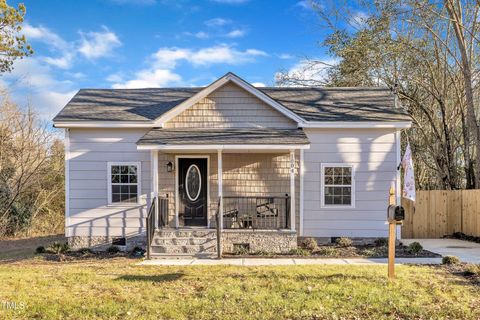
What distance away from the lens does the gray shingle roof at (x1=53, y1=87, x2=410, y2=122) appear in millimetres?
11453

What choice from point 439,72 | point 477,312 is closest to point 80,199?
point 477,312

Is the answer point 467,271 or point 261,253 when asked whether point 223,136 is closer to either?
point 261,253

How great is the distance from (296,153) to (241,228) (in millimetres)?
2816

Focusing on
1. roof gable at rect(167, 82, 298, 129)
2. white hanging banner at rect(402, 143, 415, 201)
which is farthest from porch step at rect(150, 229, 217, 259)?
white hanging banner at rect(402, 143, 415, 201)

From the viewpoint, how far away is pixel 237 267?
8.18 metres

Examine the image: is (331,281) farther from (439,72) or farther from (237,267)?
(439,72)

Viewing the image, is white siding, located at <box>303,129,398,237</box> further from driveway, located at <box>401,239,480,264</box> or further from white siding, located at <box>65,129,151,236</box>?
white siding, located at <box>65,129,151,236</box>

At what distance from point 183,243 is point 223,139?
10.1 ft

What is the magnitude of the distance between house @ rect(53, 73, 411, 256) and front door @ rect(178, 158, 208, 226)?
31 mm

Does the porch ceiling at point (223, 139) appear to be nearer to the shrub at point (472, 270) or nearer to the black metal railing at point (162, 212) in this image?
the black metal railing at point (162, 212)

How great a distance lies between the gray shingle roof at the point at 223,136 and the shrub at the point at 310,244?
2.83 meters

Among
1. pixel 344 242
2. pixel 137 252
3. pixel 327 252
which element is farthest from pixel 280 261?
pixel 137 252

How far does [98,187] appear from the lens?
11367mm

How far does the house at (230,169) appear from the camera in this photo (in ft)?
36.9
